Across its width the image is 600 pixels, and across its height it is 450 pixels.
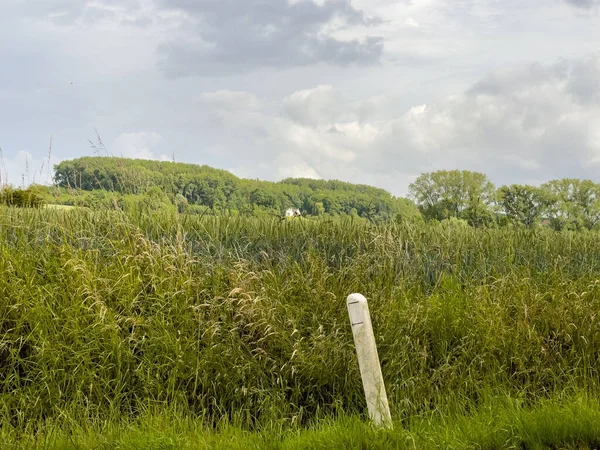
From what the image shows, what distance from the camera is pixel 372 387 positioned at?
3.99 metres

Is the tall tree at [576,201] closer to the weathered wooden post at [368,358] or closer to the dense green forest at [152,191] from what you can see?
the dense green forest at [152,191]

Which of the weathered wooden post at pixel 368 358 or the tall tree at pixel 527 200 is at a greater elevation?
the tall tree at pixel 527 200

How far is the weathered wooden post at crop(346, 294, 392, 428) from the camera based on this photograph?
3916 millimetres

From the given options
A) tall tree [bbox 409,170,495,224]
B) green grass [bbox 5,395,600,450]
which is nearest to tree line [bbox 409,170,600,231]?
tall tree [bbox 409,170,495,224]

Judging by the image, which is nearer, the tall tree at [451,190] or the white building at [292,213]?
the white building at [292,213]

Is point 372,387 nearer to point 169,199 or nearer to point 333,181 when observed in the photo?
point 169,199

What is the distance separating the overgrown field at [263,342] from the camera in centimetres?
421

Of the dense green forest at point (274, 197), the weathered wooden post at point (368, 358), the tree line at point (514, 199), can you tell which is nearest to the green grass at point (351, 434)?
the weathered wooden post at point (368, 358)

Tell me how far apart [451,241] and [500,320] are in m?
1.95

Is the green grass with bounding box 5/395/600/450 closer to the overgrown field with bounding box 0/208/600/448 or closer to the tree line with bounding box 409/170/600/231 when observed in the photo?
the overgrown field with bounding box 0/208/600/448

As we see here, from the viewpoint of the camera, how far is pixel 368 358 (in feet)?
13.1

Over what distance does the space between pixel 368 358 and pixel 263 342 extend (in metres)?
1.43

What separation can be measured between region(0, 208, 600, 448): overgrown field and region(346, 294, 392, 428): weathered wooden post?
168 mm

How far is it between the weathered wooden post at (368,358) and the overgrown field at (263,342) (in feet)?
0.55
